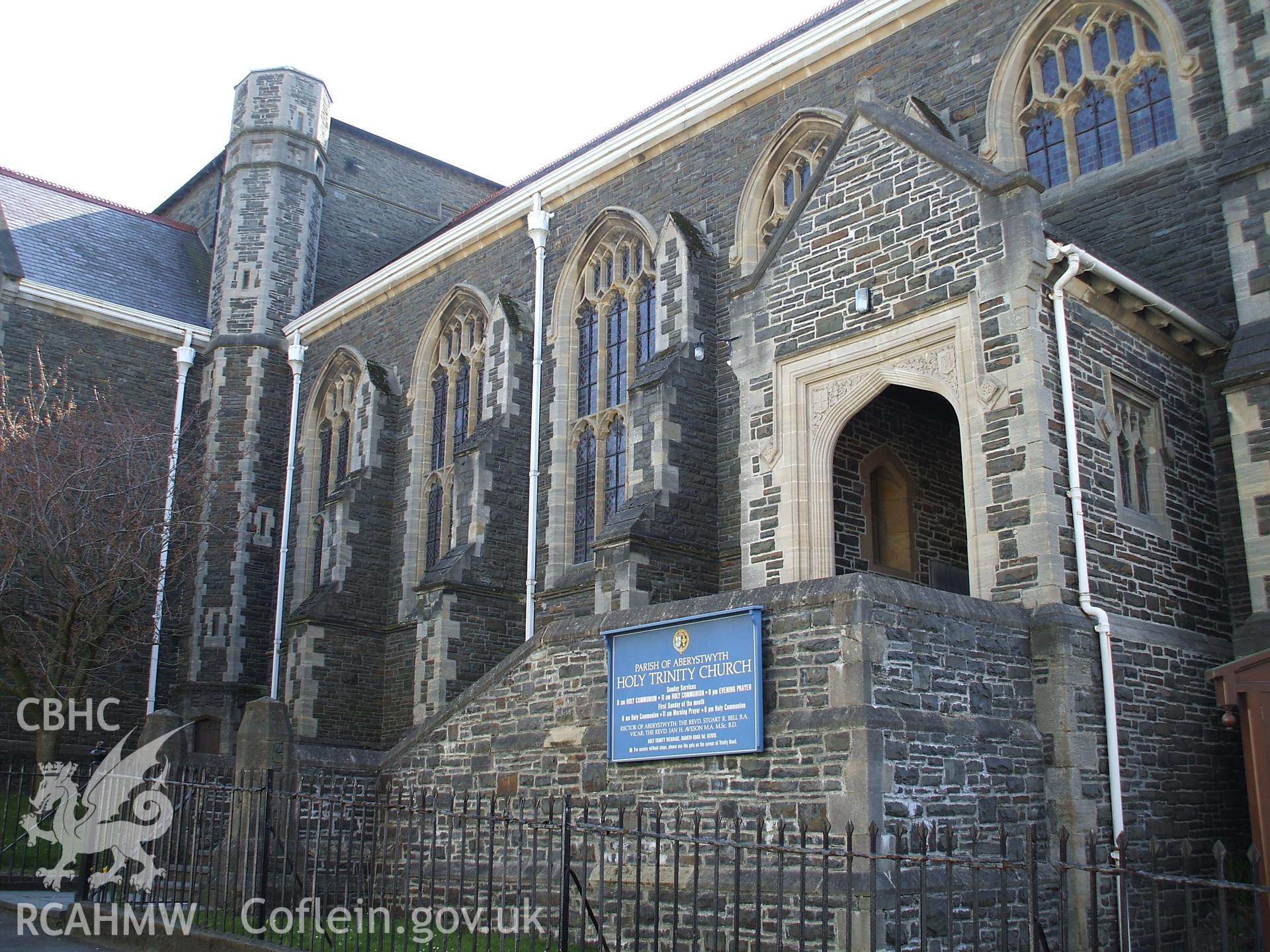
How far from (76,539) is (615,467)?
30.7 feet

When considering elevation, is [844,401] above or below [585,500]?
below

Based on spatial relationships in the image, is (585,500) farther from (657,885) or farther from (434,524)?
(657,885)

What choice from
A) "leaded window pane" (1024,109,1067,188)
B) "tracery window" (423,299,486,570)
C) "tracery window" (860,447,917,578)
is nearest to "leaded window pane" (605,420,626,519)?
"tracery window" (423,299,486,570)

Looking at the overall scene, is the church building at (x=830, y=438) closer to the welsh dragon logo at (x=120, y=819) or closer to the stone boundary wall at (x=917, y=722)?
the stone boundary wall at (x=917, y=722)

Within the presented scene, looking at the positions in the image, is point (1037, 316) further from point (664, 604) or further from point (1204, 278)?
point (664, 604)

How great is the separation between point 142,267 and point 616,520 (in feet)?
65.2

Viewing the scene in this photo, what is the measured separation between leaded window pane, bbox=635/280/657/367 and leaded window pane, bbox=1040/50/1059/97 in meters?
7.01

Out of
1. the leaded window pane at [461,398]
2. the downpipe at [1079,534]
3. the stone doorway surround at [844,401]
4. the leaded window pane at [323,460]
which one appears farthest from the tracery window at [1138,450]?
the leaded window pane at [323,460]

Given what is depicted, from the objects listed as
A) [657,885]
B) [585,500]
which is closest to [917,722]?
[657,885]

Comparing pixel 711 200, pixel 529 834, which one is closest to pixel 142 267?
pixel 711 200

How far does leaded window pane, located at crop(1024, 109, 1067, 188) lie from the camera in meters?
16.5

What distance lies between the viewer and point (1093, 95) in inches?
643

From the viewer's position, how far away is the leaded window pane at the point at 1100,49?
1620cm

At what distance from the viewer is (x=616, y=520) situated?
1752cm
